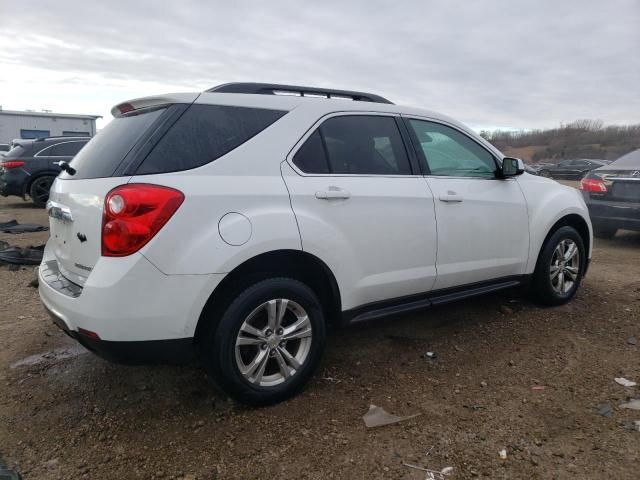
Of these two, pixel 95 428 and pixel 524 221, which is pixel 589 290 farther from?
pixel 95 428

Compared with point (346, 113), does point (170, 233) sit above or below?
below

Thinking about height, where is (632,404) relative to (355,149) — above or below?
below

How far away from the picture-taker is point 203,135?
2590mm

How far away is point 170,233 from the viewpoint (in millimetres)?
2305

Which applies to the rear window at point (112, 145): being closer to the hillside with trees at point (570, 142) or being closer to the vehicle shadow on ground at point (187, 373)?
the vehicle shadow on ground at point (187, 373)

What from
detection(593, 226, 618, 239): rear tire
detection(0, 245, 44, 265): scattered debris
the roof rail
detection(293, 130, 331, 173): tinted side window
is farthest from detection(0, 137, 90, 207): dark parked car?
detection(593, 226, 618, 239): rear tire

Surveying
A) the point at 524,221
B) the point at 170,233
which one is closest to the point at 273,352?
the point at 170,233

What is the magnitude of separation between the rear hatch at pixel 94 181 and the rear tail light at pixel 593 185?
642 cm

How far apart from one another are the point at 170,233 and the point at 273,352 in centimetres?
89

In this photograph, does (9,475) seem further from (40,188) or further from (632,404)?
(40,188)

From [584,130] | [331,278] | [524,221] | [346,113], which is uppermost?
[584,130]

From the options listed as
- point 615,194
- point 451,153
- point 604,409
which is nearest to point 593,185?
point 615,194

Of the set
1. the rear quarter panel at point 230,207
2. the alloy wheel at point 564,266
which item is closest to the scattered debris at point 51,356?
the rear quarter panel at point 230,207

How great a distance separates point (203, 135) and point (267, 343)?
3.85ft
